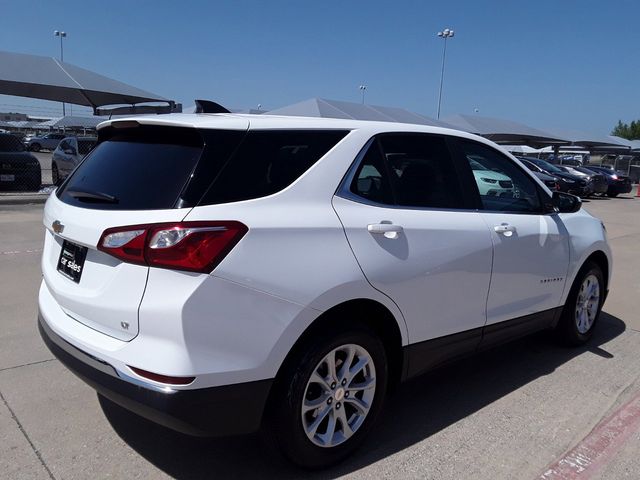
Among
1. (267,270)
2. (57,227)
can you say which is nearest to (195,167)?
(267,270)

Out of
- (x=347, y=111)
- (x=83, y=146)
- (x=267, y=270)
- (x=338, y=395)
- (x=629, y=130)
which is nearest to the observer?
(x=267, y=270)

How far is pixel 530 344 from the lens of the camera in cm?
484

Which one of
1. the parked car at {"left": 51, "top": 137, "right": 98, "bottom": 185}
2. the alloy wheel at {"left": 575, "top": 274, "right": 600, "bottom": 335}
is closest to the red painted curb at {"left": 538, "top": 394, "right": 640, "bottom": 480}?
the alloy wheel at {"left": 575, "top": 274, "right": 600, "bottom": 335}

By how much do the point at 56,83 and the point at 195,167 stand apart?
57.4 feet

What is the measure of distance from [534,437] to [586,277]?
1.81m

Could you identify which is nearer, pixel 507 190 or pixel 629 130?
pixel 507 190

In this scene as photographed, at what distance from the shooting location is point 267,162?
8.46ft

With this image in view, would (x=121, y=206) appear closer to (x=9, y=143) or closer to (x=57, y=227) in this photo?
(x=57, y=227)

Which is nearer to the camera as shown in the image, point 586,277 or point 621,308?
point 586,277

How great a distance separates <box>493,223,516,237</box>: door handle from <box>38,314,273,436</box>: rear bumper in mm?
1842

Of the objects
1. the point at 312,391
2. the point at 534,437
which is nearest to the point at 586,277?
the point at 534,437

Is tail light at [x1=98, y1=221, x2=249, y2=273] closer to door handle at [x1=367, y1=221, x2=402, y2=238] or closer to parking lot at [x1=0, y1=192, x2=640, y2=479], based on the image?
door handle at [x1=367, y1=221, x2=402, y2=238]

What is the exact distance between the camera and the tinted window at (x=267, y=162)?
2.42 m

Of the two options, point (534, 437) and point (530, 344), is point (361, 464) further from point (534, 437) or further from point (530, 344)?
point (530, 344)
